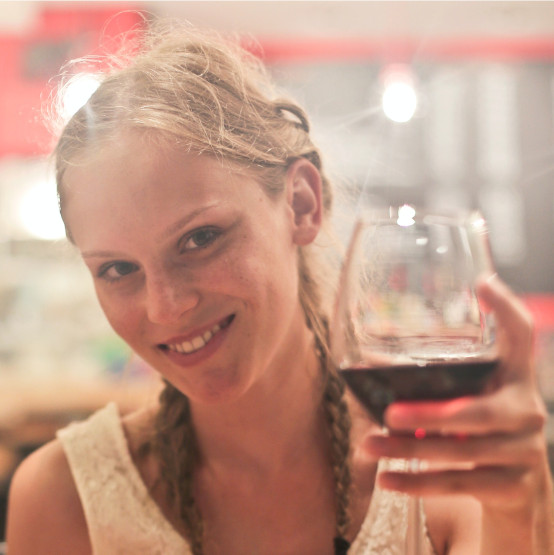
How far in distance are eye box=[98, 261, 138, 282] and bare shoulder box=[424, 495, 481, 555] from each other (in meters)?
0.48

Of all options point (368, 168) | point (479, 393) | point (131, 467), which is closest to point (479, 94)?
point (368, 168)

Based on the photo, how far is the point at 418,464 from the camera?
431 millimetres

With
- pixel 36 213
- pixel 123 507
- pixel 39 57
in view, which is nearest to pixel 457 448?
pixel 123 507

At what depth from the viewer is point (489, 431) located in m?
0.42

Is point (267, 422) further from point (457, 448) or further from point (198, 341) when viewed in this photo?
point (457, 448)

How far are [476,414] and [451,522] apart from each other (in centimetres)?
44

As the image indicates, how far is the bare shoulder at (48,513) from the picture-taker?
88 centimetres

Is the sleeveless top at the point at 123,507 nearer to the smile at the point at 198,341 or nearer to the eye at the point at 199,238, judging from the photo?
the smile at the point at 198,341

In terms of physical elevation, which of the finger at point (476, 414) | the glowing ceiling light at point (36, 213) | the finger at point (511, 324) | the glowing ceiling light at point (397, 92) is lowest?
the finger at point (476, 414)

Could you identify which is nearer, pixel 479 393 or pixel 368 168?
pixel 479 393

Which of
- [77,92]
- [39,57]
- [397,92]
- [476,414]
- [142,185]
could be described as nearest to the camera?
[476,414]

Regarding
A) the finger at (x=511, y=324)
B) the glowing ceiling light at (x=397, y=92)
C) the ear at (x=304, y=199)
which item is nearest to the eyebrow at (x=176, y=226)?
the ear at (x=304, y=199)

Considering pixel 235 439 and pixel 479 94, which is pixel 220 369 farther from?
pixel 479 94

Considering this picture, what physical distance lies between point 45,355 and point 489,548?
39.3 inches
